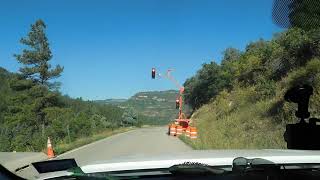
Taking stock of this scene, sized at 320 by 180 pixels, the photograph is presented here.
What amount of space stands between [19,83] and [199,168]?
70146mm

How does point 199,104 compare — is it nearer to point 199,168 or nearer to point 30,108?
point 30,108

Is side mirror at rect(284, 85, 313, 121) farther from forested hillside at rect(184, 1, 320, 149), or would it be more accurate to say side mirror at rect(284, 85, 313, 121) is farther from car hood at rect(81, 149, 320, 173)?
car hood at rect(81, 149, 320, 173)

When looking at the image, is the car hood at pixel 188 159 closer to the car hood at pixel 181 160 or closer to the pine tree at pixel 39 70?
the car hood at pixel 181 160

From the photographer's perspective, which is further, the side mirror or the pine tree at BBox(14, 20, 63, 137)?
the pine tree at BBox(14, 20, 63, 137)

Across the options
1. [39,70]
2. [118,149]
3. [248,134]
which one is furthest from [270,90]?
[39,70]

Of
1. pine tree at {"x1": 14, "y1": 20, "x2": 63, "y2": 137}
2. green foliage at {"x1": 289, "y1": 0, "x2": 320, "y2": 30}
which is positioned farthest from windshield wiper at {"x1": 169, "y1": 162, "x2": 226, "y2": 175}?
pine tree at {"x1": 14, "y1": 20, "x2": 63, "y2": 137}

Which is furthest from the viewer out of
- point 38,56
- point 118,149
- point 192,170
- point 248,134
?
point 38,56

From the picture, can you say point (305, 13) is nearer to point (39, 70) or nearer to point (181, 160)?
point (181, 160)

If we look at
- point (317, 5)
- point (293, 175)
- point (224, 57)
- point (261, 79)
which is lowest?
point (293, 175)

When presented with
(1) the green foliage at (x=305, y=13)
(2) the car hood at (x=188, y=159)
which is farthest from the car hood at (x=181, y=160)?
(1) the green foliage at (x=305, y=13)

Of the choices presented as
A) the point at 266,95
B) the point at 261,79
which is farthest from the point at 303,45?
the point at 261,79

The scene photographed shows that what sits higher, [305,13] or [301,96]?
[305,13]

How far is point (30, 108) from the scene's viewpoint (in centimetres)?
6988

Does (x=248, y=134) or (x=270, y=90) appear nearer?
(x=248, y=134)
